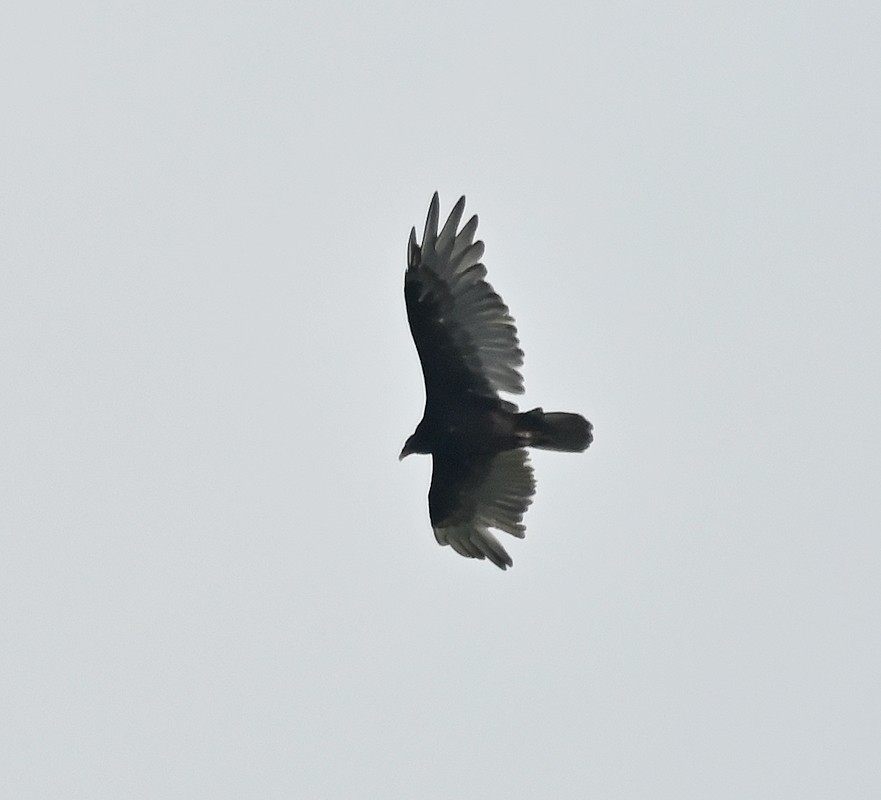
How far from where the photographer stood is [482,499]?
66.8 ft

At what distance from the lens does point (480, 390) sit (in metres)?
19.7

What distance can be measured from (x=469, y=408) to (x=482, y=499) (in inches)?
43.4

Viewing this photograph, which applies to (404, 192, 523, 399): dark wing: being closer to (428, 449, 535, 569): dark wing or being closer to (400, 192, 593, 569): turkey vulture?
(400, 192, 593, 569): turkey vulture

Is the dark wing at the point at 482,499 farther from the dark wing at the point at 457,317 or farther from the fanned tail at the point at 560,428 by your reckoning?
the dark wing at the point at 457,317

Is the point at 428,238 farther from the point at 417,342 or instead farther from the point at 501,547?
the point at 501,547

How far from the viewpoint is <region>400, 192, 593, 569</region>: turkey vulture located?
63.0 feet

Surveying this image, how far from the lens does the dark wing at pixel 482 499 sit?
20.2 metres

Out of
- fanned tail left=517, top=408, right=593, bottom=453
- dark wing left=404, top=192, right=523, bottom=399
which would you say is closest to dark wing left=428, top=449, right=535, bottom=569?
fanned tail left=517, top=408, right=593, bottom=453

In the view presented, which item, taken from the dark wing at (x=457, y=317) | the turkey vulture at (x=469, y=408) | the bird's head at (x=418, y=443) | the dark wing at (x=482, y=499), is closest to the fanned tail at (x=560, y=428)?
the turkey vulture at (x=469, y=408)

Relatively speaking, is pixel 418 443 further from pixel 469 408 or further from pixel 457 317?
pixel 457 317

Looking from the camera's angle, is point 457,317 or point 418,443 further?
point 418,443

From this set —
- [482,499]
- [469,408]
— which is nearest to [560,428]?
[469,408]

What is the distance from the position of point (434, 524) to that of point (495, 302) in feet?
8.17

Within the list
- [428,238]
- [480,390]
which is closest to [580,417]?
[480,390]
